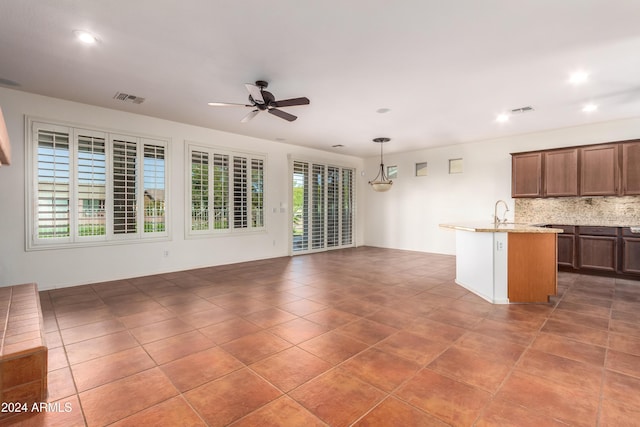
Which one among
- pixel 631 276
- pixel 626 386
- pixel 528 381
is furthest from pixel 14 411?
pixel 631 276

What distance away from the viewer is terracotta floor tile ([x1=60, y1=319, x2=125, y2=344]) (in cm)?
284

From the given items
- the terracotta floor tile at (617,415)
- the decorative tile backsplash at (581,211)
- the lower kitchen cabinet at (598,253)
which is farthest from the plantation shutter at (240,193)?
the lower kitchen cabinet at (598,253)

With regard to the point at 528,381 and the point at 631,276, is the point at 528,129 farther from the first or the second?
the point at 528,381

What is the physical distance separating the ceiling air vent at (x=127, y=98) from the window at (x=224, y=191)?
4.46 feet

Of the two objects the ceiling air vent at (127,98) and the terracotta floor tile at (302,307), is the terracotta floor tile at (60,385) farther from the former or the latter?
the ceiling air vent at (127,98)

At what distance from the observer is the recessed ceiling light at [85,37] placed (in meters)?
2.77

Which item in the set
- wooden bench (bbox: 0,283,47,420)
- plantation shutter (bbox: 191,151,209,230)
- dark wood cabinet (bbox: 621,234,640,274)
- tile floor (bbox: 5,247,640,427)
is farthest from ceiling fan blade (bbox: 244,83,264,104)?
dark wood cabinet (bbox: 621,234,640,274)

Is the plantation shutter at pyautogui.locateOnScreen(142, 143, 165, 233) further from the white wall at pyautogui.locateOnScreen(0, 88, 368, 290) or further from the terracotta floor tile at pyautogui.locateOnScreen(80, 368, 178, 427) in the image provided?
the terracotta floor tile at pyautogui.locateOnScreen(80, 368, 178, 427)

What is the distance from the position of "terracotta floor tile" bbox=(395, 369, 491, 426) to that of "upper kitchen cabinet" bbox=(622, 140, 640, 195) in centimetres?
545

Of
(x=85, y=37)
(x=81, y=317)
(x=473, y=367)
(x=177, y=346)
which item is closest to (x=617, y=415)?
(x=473, y=367)

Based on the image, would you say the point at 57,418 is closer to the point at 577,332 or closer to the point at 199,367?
the point at 199,367

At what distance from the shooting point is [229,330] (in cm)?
303

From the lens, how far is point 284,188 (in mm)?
7469

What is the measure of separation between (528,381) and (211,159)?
5.87 metres
